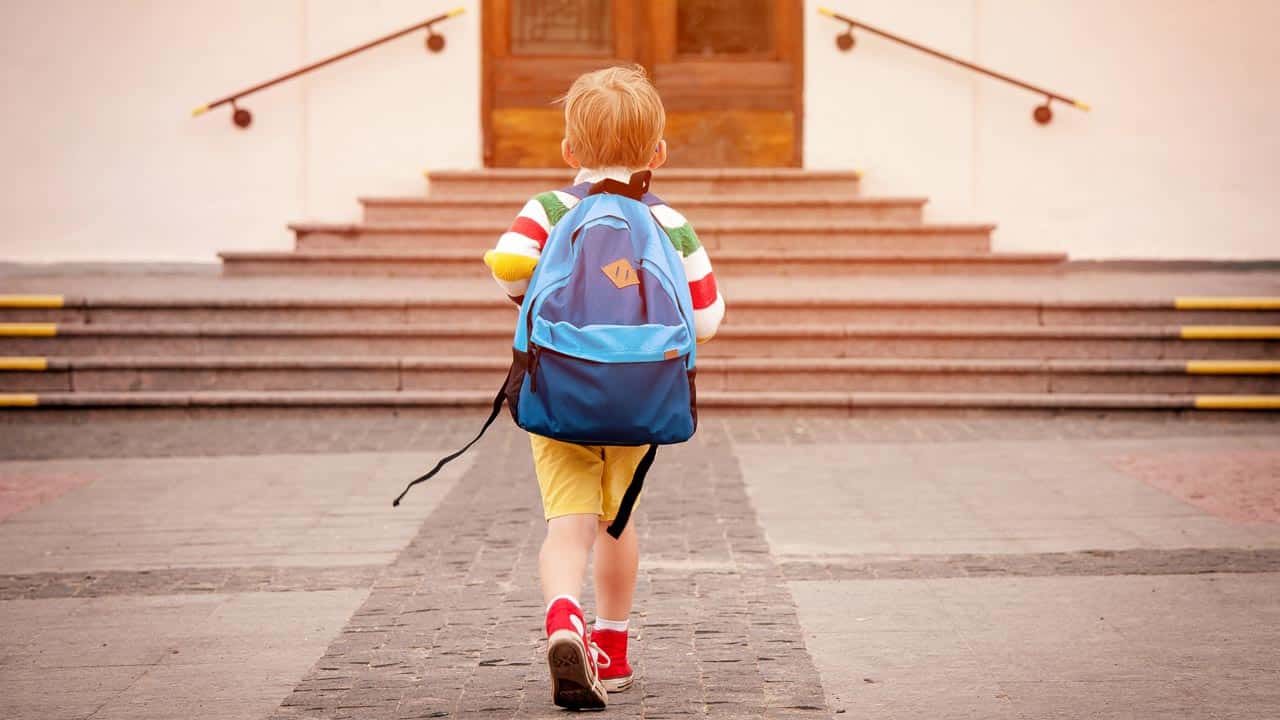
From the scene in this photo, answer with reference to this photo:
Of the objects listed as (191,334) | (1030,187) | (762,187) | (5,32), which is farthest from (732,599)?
(5,32)

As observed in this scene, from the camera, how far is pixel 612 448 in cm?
393

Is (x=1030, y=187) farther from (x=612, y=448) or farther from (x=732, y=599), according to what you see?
(x=612, y=448)

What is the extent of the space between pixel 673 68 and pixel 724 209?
69.2 inches

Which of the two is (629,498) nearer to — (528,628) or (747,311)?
(528,628)

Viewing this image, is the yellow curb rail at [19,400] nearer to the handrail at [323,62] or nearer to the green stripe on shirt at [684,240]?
the handrail at [323,62]

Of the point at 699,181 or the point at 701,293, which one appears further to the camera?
the point at 699,181

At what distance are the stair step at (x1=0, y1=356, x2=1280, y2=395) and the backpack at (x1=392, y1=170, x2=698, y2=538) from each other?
558cm

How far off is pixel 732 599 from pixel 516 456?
3031 millimetres

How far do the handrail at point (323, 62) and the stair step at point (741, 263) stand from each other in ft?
5.22

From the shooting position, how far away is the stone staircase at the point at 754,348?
933cm

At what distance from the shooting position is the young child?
3734 mm

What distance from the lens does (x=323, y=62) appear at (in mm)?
12492

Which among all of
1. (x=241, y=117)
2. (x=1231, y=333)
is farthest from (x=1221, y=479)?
(x=241, y=117)

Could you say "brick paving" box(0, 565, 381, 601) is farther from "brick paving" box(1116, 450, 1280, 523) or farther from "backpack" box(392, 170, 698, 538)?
"brick paving" box(1116, 450, 1280, 523)
